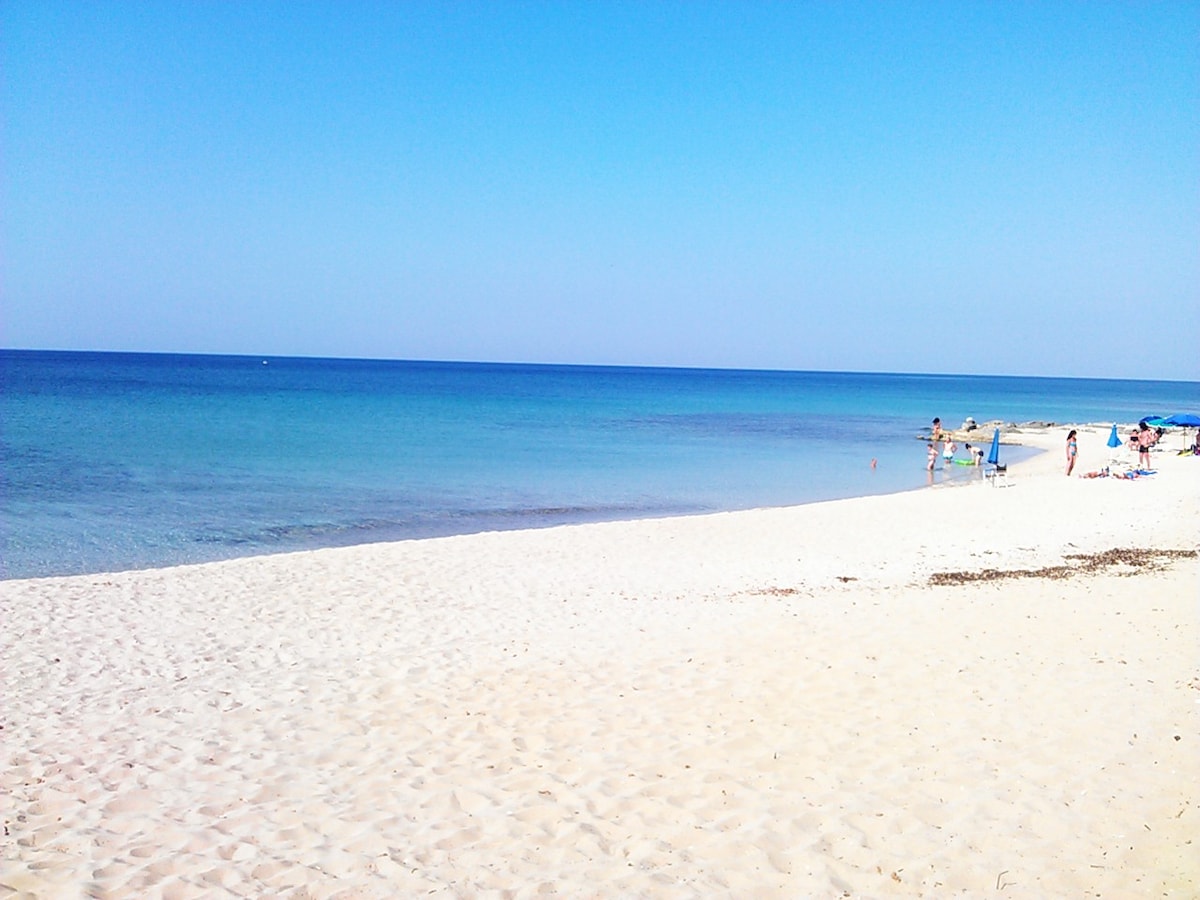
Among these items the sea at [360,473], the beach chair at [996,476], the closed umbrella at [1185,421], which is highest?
the closed umbrella at [1185,421]

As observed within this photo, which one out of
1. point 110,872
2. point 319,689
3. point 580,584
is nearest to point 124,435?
point 580,584

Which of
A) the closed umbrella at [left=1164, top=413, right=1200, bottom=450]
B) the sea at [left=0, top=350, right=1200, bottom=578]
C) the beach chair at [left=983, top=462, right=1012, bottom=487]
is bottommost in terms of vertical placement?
the sea at [left=0, top=350, right=1200, bottom=578]

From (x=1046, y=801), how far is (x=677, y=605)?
19.3 ft

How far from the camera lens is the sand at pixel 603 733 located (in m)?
5.03

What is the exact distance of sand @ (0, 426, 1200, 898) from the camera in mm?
5031

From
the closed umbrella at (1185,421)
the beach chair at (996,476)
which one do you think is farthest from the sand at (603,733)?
the closed umbrella at (1185,421)

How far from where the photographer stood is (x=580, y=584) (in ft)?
41.5

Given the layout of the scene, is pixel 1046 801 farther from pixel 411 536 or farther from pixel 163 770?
pixel 411 536

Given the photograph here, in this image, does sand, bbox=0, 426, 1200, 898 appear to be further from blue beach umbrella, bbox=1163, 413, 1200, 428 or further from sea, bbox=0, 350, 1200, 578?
blue beach umbrella, bbox=1163, 413, 1200, 428

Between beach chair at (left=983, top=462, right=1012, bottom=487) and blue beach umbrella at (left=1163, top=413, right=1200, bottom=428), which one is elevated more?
blue beach umbrella at (left=1163, top=413, right=1200, bottom=428)

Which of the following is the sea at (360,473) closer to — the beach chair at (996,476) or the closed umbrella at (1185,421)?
the beach chair at (996,476)

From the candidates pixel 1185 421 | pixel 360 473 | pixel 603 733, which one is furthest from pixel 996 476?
pixel 603 733

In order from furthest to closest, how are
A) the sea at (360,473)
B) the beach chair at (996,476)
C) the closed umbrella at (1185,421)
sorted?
the closed umbrella at (1185,421) < the beach chair at (996,476) < the sea at (360,473)

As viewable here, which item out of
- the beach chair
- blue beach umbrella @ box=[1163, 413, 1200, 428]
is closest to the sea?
the beach chair
